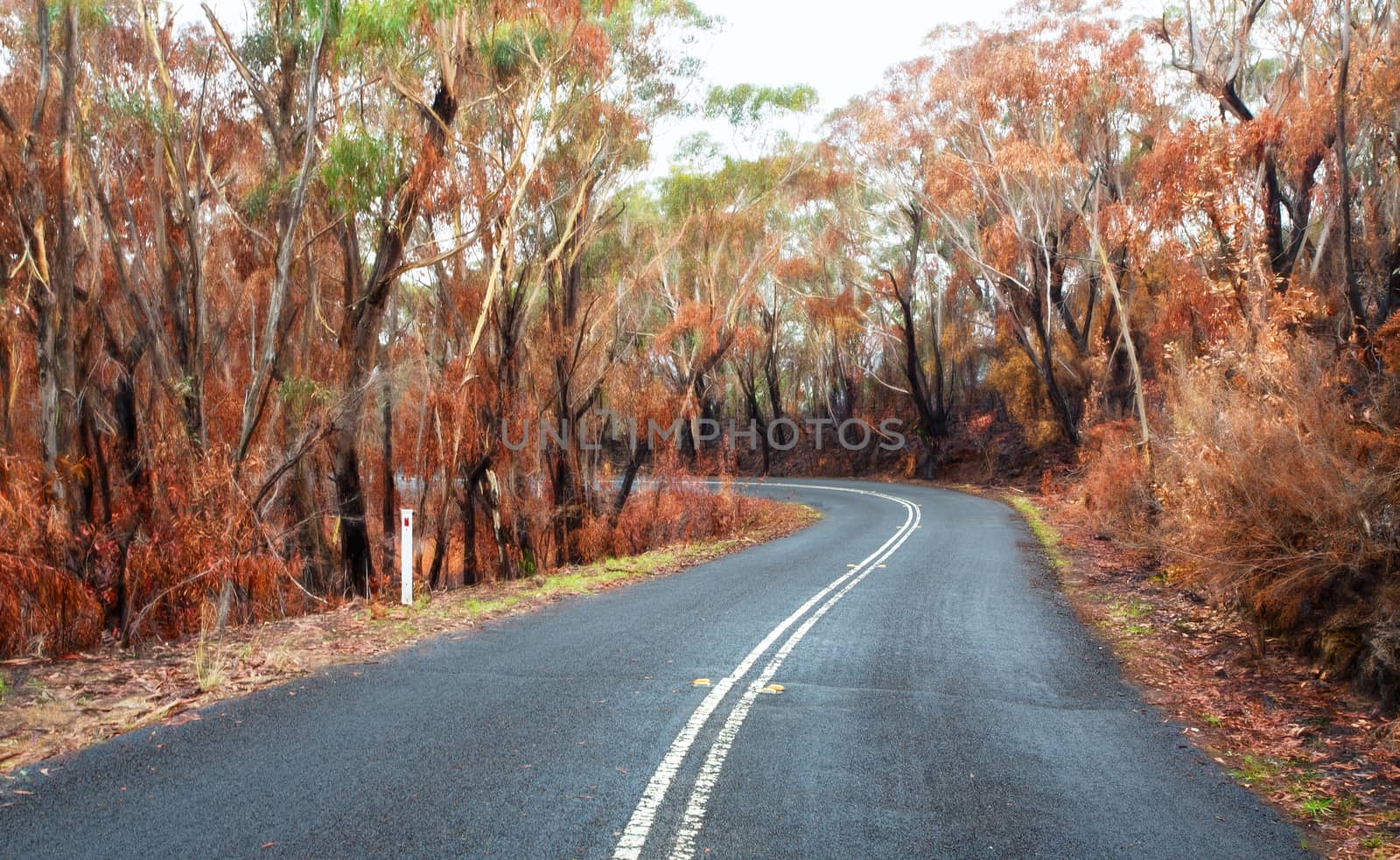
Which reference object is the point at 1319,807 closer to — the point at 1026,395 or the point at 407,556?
the point at 407,556

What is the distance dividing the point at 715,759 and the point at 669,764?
27 cm

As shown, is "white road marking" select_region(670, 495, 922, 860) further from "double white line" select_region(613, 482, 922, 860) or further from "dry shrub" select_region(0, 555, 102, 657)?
"dry shrub" select_region(0, 555, 102, 657)

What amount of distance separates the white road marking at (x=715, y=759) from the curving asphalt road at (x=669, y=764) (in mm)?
18

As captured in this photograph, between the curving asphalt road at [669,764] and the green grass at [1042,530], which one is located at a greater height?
the curving asphalt road at [669,764]

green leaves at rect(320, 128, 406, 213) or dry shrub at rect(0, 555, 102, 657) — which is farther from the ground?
→ green leaves at rect(320, 128, 406, 213)

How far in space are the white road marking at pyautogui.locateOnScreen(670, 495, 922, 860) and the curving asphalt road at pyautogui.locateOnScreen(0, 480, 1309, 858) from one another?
0.7 inches

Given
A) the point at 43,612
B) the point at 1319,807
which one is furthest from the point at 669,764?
the point at 43,612

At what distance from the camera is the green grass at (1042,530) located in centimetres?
1603

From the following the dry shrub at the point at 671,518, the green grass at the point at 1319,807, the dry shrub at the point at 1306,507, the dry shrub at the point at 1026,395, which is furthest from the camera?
the dry shrub at the point at 1026,395

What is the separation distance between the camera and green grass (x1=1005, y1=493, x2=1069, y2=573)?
52.6ft

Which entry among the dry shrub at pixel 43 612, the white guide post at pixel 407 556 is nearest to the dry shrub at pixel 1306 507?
A: the white guide post at pixel 407 556

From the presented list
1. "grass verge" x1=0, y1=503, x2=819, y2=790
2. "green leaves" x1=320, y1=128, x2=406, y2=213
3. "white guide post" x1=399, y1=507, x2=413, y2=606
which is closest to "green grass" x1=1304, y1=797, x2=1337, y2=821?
"grass verge" x1=0, y1=503, x2=819, y2=790

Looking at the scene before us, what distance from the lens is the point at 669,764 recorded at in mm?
5160

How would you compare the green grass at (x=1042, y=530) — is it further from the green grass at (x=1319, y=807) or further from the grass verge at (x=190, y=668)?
the green grass at (x=1319, y=807)
